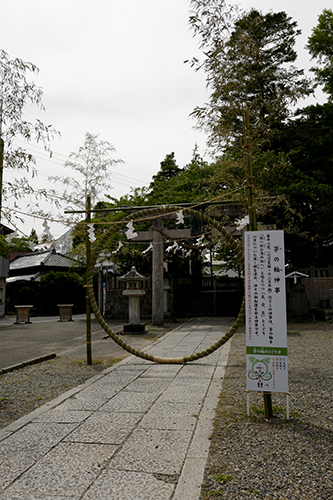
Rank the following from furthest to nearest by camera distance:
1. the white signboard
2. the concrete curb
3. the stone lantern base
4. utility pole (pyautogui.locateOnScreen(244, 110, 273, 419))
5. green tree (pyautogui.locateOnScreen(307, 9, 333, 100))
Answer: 1. green tree (pyautogui.locateOnScreen(307, 9, 333, 100))
2. the stone lantern base
3. the concrete curb
4. utility pole (pyautogui.locateOnScreen(244, 110, 273, 419))
5. the white signboard

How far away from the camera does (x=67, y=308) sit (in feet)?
61.4

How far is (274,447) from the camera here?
3.01m

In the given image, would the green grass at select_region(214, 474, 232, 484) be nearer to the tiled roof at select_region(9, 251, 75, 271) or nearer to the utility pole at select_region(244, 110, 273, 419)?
the utility pole at select_region(244, 110, 273, 419)

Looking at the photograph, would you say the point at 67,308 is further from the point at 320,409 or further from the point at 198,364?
the point at 320,409

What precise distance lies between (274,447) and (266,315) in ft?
3.85

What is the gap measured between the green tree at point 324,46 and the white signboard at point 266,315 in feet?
56.2

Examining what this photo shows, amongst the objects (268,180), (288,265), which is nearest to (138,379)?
(268,180)

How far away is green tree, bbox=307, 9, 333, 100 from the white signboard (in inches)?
674

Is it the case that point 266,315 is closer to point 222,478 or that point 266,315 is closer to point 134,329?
point 222,478

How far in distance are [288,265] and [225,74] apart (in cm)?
1422

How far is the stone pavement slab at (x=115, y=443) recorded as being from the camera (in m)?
2.44

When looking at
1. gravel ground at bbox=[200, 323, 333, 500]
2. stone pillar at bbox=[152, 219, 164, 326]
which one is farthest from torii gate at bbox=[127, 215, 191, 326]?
gravel ground at bbox=[200, 323, 333, 500]

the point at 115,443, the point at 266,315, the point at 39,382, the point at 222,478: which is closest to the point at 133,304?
the point at 39,382

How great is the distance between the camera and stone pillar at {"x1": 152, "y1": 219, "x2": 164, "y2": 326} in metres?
13.6
